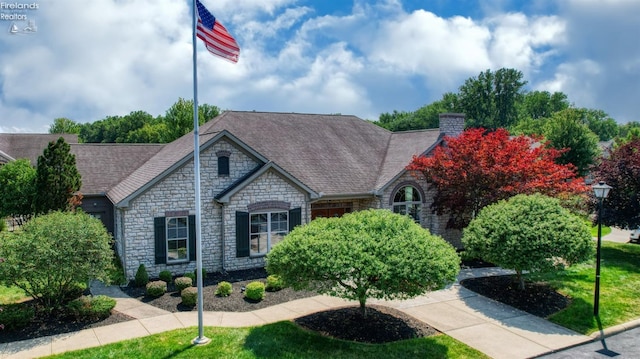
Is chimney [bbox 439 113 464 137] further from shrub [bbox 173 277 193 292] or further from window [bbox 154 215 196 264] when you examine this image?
shrub [bbox 173 277 193 292]

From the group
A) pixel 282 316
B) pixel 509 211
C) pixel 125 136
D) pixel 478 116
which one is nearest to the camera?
pixel 282 316

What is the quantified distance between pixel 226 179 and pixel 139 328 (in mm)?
7380

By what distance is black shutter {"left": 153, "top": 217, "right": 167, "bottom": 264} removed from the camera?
54.3ft

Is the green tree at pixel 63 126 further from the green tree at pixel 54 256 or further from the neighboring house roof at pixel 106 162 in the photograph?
the green tree at pixel 54 256

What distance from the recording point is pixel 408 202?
21750 mm

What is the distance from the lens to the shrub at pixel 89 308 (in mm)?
12180

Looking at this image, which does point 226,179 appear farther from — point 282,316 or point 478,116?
point 478,116

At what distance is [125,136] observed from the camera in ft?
294

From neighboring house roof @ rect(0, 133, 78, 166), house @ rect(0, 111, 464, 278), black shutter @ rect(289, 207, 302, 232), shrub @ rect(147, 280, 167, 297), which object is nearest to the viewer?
shrub @ rect(147, 280, 167, 297)

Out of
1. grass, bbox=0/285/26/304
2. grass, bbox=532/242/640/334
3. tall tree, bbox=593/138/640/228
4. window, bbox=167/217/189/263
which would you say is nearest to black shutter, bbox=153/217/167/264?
window, bbox=167/217/189/263

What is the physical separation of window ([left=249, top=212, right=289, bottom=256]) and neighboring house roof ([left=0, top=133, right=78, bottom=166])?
3263 cm

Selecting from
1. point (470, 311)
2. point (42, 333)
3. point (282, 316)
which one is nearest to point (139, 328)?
point (42, 333)

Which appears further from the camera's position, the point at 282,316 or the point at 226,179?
the point at 226,179

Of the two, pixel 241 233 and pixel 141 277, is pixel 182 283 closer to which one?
pixel 141 277
